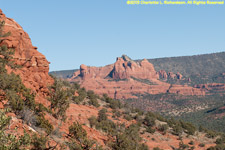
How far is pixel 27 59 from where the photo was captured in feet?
112

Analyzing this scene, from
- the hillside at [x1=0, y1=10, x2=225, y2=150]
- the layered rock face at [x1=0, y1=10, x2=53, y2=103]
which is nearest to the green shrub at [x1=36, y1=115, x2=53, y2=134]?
the hillside at [x1=0, y1=10, x2=225, y2=150]

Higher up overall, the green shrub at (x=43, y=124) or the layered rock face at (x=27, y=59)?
the layered rock face at (x=27, y=59)

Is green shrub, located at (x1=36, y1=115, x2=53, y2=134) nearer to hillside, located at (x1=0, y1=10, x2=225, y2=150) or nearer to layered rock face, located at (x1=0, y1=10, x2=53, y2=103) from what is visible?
hillside, located at (x1=0, y1=10, x2=225, y2=150)

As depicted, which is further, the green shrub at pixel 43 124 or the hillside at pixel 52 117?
the green shrub at pixel 43 124

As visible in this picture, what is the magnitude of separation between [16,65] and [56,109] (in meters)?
9.03

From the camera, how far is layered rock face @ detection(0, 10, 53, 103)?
31.6 metres

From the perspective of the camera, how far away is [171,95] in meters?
196

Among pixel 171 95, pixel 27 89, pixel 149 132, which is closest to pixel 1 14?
pixel 27 89

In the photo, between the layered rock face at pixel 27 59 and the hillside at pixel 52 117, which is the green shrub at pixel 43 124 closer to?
the hillside at pixel 52 117

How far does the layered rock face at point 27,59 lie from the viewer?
31.6 m

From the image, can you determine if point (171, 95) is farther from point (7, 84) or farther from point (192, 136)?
point (7, 84)

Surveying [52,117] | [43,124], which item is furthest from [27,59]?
[43,124]

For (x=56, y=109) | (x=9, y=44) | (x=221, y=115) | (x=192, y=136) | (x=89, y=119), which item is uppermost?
(x=9, y=44)

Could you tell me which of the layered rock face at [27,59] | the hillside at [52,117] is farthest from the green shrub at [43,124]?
the layered rock face at [27,59]
